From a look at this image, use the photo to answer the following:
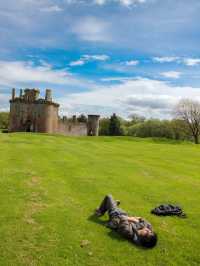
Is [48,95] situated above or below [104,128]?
above

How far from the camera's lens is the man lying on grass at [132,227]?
824 cm

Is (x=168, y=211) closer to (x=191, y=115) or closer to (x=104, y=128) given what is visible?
(x=191, y=115)

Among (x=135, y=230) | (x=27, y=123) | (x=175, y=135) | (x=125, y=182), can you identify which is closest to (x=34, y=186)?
(x=125, y=182)

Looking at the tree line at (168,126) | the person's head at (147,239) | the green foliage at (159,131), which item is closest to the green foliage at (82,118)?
the tree line at (168,126)

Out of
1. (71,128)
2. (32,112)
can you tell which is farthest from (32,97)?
(71,128)

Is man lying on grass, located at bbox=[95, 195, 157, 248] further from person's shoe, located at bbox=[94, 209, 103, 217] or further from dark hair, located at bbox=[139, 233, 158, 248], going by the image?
person's shoe, located at bbox=[94, 209, 103, 217]

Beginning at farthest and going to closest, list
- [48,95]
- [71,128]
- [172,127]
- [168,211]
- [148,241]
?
1. [172,127]
2. [71,128]
3. [48,95]
4. [168,211]
5. [148,241]

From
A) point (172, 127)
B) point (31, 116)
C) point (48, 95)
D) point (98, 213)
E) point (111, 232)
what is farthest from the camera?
point (172, 127)

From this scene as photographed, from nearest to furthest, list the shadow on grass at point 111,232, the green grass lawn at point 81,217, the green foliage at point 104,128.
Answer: the green grass lawn at point 81,217, the shadow on grass at point 111,232, the green foliage at point 104,128

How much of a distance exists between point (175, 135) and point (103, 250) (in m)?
→ 83.4

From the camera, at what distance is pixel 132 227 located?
28.6 feet

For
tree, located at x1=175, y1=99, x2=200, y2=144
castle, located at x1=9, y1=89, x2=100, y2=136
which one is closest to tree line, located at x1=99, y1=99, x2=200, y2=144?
tree, located at x1=175, y1=99, x2=200, y2=144

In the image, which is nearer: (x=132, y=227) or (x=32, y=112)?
(x=132, y=227)

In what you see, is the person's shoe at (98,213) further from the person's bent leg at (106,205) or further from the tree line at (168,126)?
the tree line at (168,126)
